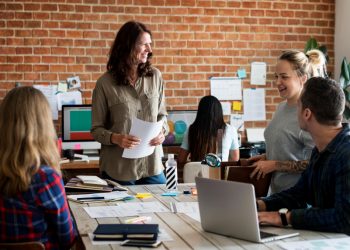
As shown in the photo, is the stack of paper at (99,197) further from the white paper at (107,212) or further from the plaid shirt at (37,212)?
the plaid shirt at (37,212)

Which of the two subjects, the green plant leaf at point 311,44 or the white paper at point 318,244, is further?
the green plant leaf at point 311,44

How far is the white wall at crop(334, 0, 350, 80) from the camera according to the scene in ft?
19.6

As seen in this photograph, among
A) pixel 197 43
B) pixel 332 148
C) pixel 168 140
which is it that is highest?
pixel 197 43

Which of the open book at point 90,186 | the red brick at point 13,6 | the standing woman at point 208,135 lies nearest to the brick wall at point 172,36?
the red brick at point 13,6

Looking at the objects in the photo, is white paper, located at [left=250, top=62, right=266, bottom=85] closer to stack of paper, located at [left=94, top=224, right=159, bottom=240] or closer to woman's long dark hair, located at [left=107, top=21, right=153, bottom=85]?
woman's long dark hair, located at [left=107, top=21, right=153, bottom=85]

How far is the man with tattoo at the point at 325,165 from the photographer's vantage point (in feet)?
7.02

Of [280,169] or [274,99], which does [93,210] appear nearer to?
[280,169]

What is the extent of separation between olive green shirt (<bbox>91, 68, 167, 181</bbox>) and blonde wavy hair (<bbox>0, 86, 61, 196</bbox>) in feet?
3.99

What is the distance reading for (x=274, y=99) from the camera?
6.08 m

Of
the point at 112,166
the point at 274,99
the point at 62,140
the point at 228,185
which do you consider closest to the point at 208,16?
the point at 274,99

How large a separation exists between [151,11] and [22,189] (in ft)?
12.6

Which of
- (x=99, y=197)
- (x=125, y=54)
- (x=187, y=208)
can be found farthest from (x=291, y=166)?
(x=125, y=54)

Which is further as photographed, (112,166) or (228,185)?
(112,166)

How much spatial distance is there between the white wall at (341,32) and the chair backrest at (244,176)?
11.2ft
